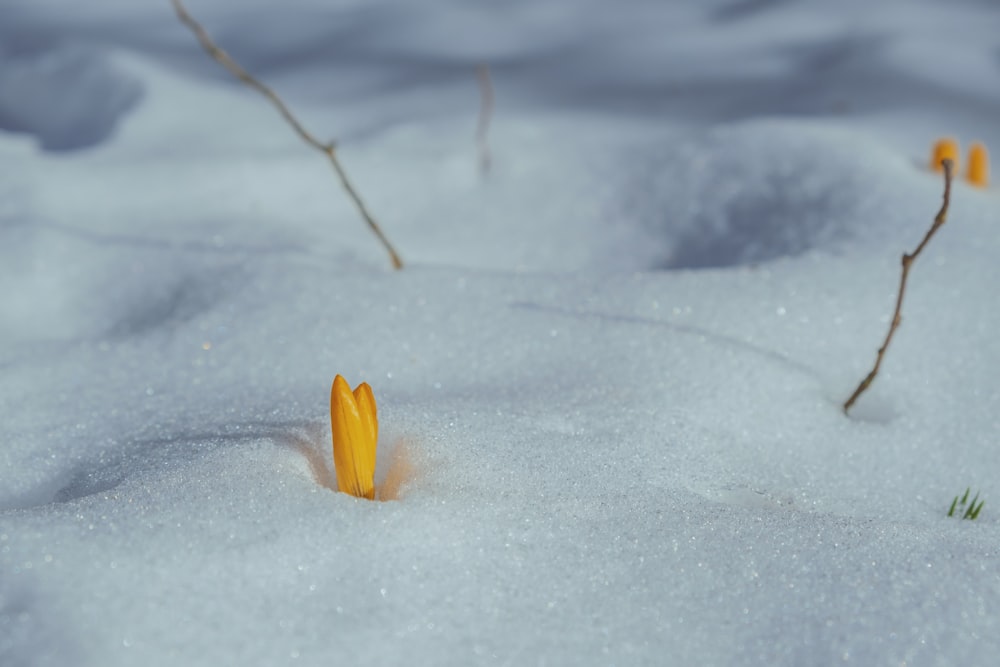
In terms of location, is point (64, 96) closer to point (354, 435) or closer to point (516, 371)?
point (516, 371)

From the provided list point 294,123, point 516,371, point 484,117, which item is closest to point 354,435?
point 516,371

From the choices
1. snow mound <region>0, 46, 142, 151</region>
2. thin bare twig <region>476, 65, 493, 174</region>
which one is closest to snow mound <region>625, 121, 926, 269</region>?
thin bare twig <region>476, 65, 493, 174</region>

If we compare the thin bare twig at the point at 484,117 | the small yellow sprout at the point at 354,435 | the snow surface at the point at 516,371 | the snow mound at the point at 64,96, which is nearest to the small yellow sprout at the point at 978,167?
the snow surface at the point at 516,371

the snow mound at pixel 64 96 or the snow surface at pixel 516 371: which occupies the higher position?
the snow surface at pixel 516 371

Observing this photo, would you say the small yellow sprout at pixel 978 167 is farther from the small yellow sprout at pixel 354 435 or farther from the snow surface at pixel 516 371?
the small yellow sprout at pixel 354 435

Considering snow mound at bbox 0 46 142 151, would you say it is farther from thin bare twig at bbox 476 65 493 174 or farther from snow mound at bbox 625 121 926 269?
snow mound at bbox 625 121 926 269

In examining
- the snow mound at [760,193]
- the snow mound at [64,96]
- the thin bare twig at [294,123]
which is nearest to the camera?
the thin bare twig at [294,123]
